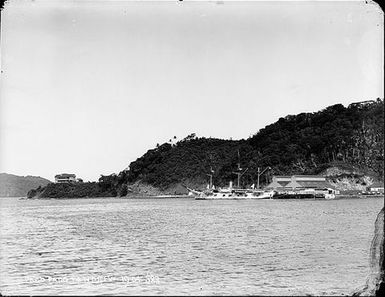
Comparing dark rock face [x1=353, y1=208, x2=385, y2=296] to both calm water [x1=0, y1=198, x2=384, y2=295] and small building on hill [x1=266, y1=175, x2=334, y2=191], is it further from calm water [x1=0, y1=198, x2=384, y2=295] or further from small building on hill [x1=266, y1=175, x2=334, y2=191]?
small building on hill [x1=266, y1=175, x2=334, y2=191]

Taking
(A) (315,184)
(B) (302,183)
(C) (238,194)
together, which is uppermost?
(B) (302,183)

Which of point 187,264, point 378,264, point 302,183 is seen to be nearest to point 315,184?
point 302,183

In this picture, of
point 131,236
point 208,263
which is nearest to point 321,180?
point 131,236

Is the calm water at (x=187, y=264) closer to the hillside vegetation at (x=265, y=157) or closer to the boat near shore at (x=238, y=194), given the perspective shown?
the hillside vegetation at (x=265, y=157)

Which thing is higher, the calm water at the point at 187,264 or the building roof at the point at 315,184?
the building roof at the point at 315,184

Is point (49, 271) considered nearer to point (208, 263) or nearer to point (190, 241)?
point (208, 263)

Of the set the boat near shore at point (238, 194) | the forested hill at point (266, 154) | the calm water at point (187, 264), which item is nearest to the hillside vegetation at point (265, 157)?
the forested hill at point (266, 154)

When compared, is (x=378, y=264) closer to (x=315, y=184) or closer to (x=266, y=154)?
(x=315, y=184)
